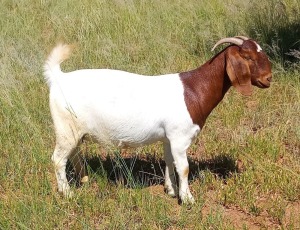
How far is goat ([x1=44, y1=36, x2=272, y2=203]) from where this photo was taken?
3.16 meters

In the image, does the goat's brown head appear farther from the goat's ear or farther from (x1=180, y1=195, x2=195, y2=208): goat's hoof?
(x1=180, y1=195, x2=195, y2=208): goat's hoof

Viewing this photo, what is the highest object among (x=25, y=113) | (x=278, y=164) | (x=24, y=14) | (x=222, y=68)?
(x=24, y=14)

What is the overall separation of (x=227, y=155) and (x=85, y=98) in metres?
1.49

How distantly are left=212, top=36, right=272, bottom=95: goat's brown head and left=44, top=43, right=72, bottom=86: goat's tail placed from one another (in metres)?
1.13

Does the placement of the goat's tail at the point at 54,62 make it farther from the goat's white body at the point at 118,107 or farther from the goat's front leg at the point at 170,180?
the goat's front leg at the point at 170,180

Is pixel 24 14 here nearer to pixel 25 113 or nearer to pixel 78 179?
pixel 25 113

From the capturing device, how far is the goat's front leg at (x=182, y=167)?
323 centimetres

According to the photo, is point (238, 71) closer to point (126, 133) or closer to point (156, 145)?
point (126, 133)

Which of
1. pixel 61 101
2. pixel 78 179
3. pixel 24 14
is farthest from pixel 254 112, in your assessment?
pixel 24 14

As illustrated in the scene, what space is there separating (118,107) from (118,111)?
0.03 meters

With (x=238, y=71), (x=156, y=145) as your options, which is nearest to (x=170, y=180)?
(x=156, y=145)

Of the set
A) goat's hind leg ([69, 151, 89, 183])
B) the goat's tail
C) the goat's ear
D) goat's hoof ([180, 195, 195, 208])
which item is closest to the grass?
goat's hoof ([180, 195, 195, 208])

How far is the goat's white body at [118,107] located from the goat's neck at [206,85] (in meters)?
0.08

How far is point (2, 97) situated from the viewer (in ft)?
14.6
